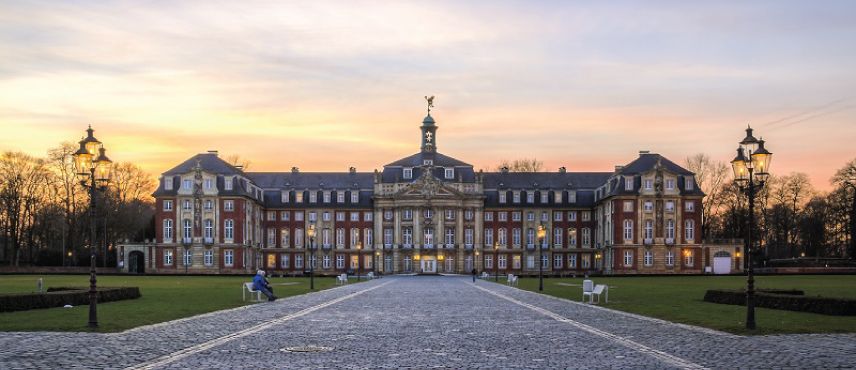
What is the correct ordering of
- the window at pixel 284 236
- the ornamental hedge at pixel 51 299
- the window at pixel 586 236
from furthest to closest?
the window at pixel 586 236, the window at pixel 284 236, the ornamental hedge at pixel 51 299

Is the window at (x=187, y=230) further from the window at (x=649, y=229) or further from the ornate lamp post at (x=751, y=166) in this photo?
the ornate lamp post at (x=751, y=166)

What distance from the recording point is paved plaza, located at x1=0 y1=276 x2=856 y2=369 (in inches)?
631

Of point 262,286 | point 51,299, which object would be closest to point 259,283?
point 262,286

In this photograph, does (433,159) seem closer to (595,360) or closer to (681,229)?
(681,229)

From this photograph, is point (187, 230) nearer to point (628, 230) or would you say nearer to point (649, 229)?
point (628, 230)

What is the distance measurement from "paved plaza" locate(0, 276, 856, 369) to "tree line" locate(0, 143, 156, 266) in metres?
67.1

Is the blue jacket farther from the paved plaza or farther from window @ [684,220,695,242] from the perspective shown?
window @ [684,220,695,242]

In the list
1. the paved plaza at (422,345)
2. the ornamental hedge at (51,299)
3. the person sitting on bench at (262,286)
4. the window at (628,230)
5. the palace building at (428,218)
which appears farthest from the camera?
the palace building at (428,218)

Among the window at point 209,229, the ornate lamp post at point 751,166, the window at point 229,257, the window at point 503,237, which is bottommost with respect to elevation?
the window at point 229,257

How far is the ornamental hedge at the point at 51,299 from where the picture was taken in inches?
1145

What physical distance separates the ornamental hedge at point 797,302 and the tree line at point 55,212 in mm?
66184

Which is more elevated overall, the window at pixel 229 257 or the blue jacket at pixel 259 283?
the blue jacket at pixel 259 283

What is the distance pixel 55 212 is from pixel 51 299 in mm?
72656

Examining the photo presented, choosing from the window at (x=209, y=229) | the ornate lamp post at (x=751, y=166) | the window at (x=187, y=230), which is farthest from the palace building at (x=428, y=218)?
the ornate lamp post at (x=751, y=166)
